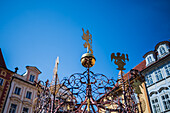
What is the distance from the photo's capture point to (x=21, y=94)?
21016 mm

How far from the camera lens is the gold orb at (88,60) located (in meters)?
5.96

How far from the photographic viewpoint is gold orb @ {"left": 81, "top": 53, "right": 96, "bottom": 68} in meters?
5.96

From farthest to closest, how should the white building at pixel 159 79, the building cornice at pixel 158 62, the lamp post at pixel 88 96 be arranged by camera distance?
the building cornice at pixel 158 62, the white building at pixel 159 79, the lamp post at pixel 88 96

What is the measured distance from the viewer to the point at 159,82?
57.4ft

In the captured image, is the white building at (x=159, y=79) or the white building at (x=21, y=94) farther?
the white building at (x=21, y=94)

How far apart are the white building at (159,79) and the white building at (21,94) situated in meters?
15.1

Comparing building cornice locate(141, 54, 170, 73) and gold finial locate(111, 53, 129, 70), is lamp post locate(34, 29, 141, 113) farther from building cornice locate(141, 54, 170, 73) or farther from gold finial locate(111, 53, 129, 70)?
building cornice locate(141, 54, 170, 73)

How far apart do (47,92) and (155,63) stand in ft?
51.6

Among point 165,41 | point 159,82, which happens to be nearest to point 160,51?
point 165,41

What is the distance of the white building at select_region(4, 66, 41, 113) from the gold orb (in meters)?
16.5

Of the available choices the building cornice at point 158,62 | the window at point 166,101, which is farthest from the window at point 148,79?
the window at point 166,101

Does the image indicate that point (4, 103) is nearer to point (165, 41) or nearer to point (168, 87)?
point (168, 87)

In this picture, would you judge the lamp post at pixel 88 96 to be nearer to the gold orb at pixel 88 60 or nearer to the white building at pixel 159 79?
the gold orb at pixel 88 60

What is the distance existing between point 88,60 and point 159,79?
14334 mm
